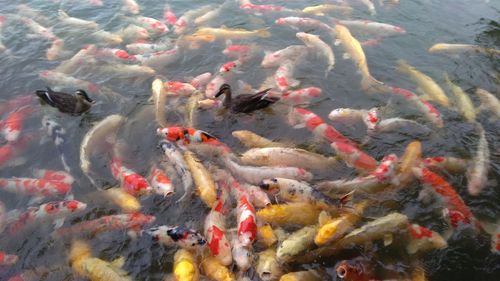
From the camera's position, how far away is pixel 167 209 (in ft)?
21.1

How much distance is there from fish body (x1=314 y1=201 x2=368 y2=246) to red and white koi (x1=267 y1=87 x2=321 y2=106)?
3377 mm

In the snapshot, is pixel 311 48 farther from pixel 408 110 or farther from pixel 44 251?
pixel 44 251

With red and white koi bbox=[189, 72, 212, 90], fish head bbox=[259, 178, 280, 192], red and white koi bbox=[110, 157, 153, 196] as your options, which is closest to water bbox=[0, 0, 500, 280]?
red and white koi bbox=[110, 157, 153, 196]

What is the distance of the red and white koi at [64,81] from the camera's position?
947 cm

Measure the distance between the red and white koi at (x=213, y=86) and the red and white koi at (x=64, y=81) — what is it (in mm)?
2813

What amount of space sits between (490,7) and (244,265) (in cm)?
1274

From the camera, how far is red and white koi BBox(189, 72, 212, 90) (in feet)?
30.0

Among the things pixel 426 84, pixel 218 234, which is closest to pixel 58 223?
pixel 218 234

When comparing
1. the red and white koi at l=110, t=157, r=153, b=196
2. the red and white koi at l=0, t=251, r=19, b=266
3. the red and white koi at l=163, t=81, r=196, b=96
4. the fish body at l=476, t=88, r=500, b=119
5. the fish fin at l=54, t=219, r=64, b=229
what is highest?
the fish body at l=476, t=88, r=500, b=119

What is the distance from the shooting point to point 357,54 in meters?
10.2

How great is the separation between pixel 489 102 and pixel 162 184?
7318 mm

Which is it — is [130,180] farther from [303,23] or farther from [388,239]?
[303,23]

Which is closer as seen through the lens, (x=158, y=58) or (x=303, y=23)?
(x=158, y=58)

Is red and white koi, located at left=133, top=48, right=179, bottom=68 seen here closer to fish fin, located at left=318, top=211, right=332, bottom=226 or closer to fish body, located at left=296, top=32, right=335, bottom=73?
fish body, located at left=296, top=32, right=335, bottom=73
